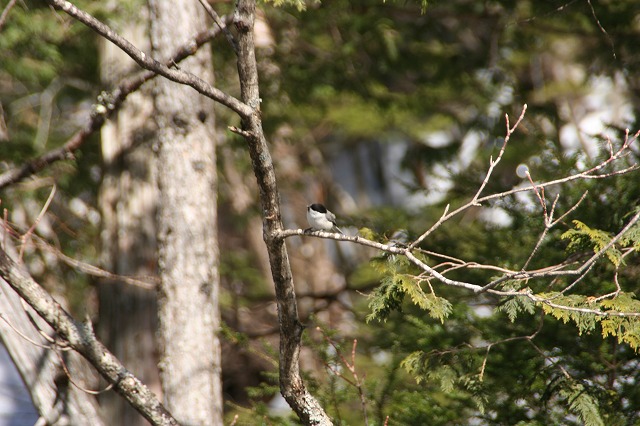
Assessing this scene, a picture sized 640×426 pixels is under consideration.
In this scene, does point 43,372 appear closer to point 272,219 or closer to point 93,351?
point 93,351

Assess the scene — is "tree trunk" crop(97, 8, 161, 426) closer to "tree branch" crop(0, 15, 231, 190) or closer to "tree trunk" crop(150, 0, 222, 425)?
"tree trunk" crop(150, 0, 222, 425)

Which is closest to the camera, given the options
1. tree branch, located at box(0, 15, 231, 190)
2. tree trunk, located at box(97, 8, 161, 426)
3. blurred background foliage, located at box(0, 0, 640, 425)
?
blurred background foliage, located at box(0, 0, 640, 425)

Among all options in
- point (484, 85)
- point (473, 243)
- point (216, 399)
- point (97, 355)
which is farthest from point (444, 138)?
point (97, 355)

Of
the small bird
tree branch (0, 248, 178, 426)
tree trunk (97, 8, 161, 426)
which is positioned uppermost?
tree trunk (97, 8, 161, 426)

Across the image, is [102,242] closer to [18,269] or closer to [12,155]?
[12,155]

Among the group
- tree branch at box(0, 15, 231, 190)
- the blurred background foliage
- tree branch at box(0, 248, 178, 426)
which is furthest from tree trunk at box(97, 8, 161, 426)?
tree branch at box(0, 248, 178, 426)

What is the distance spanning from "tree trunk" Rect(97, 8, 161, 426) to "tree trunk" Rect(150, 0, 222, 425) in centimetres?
86

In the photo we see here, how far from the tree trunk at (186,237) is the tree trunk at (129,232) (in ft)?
2.82

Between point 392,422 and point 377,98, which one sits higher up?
point 377,98

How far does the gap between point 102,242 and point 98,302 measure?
1.71 ft

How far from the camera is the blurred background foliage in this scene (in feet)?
13.4

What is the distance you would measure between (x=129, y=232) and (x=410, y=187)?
2.39 meters

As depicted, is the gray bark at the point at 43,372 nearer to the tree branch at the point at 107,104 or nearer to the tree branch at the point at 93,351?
the tree branch at the point at 93,351

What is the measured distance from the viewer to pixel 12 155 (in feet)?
18.9
